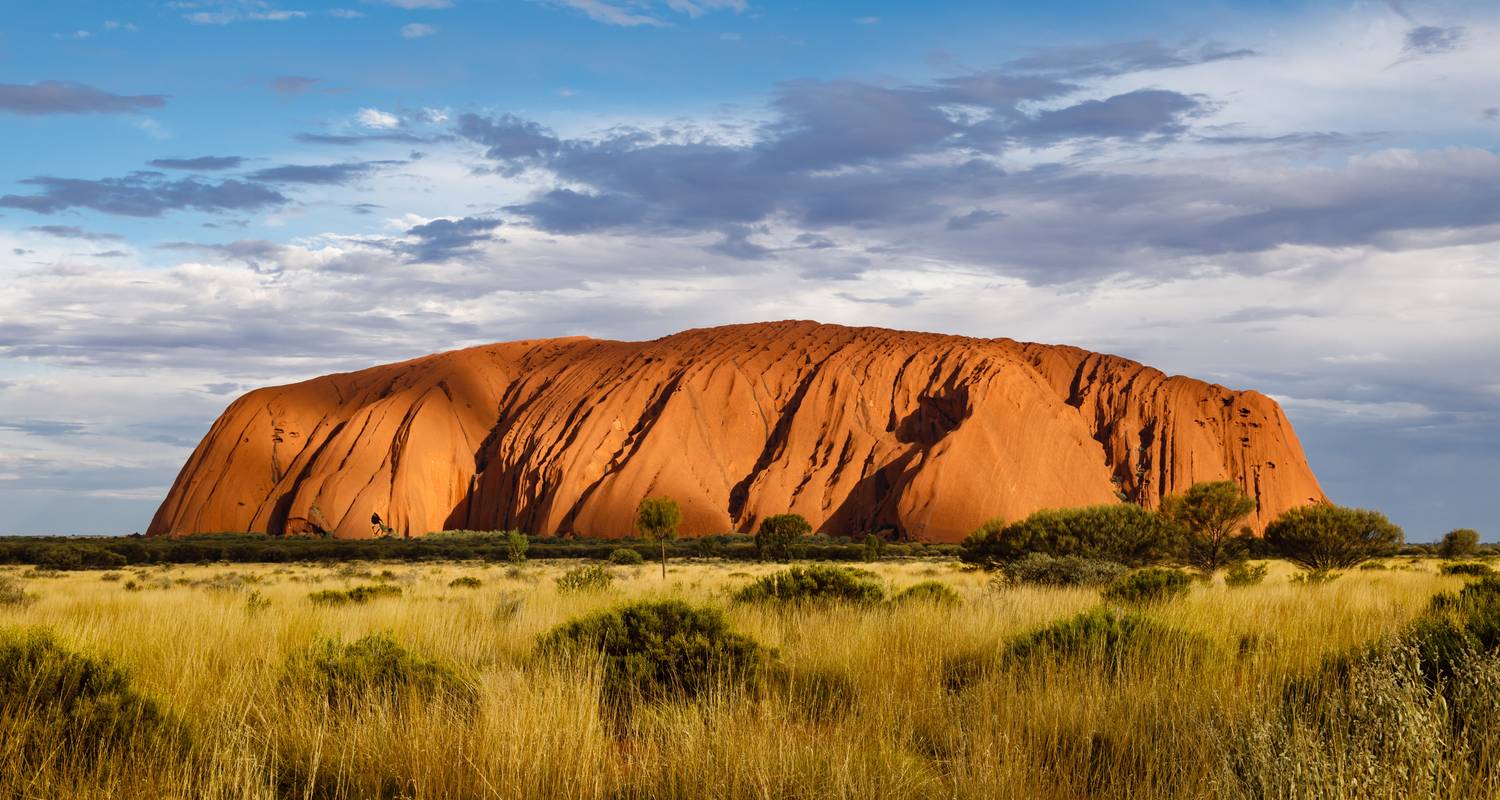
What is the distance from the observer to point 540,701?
598 cm

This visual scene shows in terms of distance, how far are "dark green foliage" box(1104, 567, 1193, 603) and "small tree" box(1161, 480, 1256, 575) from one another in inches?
1078

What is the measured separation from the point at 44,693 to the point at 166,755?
1.01 meters

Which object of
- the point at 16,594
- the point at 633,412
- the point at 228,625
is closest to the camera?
the point at 228,625

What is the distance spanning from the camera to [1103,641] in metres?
8.00

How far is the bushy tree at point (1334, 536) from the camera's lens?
35969 millimetres

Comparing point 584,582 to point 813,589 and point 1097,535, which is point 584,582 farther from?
point 1097,535

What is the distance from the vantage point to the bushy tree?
36.0 meters

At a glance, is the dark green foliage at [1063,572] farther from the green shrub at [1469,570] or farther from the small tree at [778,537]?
the small tree at [778,537]

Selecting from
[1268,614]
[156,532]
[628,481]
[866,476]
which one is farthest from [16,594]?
[156,532]

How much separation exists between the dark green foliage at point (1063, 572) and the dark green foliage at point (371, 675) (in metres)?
14.0

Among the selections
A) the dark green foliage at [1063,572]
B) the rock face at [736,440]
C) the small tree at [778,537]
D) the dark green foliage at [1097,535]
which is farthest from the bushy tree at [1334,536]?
the rock face at [736,440]

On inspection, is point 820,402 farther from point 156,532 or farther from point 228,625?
point 228,625

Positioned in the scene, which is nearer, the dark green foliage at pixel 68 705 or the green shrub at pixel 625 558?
the dark green foliage at pixel 68 705

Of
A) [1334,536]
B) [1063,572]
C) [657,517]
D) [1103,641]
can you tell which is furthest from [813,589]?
[657,517]
